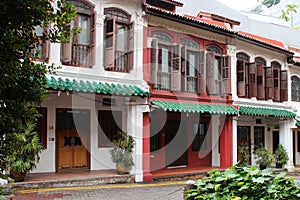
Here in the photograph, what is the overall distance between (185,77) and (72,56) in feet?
15.6

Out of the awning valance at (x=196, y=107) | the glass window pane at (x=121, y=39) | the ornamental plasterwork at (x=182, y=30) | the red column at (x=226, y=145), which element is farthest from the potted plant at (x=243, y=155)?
the glass window pane at (x=121, y=39)

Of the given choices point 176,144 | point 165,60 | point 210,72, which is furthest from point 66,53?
point 176,144

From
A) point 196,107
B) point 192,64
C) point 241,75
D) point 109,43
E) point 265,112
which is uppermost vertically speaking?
point 109,43

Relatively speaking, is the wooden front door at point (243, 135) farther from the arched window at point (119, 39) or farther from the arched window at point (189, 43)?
the arched window at point (119, 39)

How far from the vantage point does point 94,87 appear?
1134 centimetres

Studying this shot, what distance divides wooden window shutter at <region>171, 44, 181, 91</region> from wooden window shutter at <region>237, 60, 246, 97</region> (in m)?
4.18

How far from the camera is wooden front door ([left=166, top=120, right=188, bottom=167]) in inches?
640

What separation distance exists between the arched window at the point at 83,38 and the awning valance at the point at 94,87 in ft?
2.54

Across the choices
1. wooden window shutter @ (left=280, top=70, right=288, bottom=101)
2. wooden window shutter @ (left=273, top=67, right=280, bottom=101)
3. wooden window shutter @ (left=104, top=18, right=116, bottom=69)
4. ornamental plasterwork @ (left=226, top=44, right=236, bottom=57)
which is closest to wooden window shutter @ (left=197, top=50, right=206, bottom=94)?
ornamental plasterwork @ (left=226, top=44, right=236, bottom=57)

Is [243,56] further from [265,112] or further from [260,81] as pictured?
[265,112]

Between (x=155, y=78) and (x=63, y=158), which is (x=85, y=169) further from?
(x=155, y=78)

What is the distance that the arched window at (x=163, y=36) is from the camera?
13.9 meters

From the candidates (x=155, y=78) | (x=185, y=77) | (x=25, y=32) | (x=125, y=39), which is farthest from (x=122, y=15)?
(x=25, y=32)

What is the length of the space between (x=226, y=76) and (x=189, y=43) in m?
2.41
